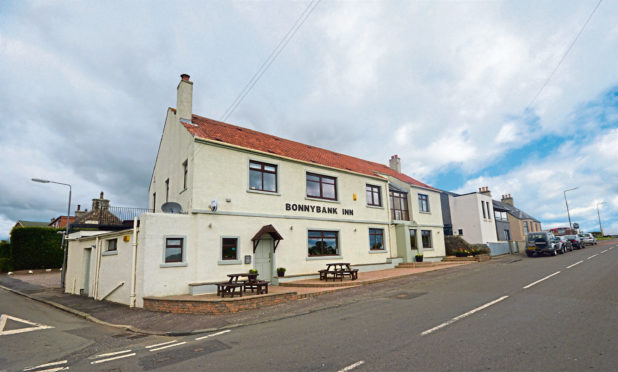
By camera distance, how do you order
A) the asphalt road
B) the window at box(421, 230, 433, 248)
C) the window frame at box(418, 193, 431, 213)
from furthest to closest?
the window frame at box(418, 193, 431, 213), the window at box(421, 230, 433, 248), the asphalt road

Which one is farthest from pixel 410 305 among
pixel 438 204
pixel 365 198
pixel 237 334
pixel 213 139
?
pixel 438 204

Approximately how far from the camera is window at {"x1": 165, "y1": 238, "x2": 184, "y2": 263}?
12562 millimetres

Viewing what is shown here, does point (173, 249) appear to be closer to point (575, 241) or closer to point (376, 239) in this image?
point (376, 239)

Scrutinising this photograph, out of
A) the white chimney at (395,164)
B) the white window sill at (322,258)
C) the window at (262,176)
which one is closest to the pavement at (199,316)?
the white window sill at (322,258)

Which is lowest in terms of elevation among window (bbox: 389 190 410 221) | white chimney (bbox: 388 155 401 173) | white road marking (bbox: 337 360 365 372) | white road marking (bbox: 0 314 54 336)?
white road marking (bbox: 0 314 54 336)

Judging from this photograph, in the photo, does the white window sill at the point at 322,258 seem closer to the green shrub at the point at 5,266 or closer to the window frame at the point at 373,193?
the window frame at the point at 373,193

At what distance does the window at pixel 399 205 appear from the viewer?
23931 mm

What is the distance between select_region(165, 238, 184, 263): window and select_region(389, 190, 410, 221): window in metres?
15.6

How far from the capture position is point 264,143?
18156 millimetres

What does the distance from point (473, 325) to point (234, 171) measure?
1132 cm

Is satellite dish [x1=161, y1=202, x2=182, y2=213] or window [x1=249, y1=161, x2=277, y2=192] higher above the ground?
window [x1=249, y1=161, x2=277, y2=192]

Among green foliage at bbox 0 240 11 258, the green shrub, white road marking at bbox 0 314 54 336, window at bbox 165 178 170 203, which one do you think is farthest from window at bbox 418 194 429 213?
green foliage at bbox 0 240 11 258

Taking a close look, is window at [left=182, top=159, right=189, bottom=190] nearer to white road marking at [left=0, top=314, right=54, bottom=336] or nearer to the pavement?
the pavement

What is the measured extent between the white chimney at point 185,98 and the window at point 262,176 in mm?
4192
